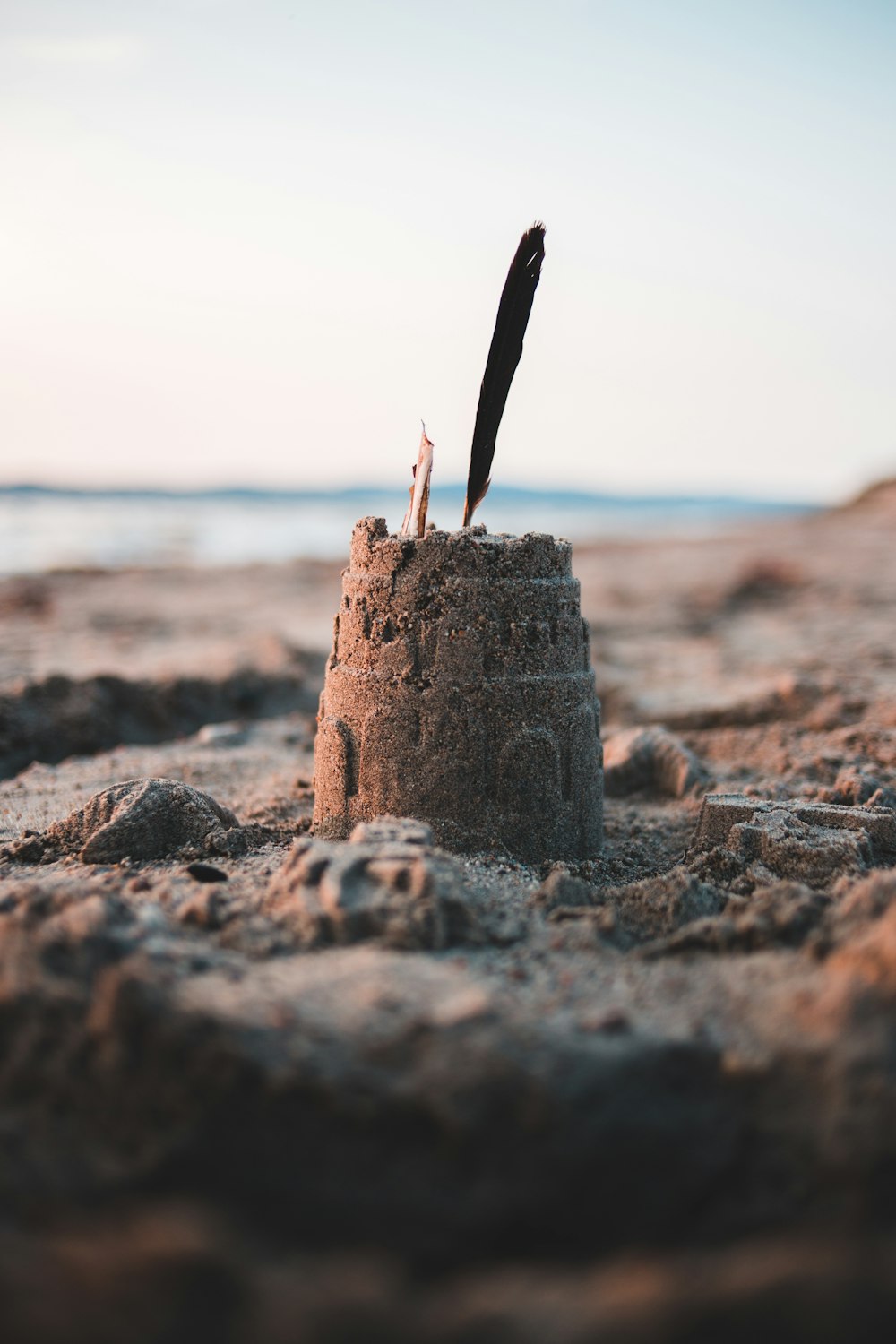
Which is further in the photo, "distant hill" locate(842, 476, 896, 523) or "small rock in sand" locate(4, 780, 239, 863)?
"distant hill" locate(842, 476, 896, 523)

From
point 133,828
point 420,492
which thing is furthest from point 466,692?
point 133,828

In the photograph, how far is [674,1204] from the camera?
5.93 ft

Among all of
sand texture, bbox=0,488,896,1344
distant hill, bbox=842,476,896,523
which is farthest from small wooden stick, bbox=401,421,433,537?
distant hill, bbox=842,476,896,523

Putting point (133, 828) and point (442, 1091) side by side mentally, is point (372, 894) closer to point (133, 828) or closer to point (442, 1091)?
point (442, 1091)

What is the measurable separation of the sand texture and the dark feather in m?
1.60

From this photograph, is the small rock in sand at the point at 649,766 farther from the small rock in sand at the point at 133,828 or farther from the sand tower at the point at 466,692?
the small rock in sand at the point at 133,828

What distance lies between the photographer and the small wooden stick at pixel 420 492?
3.91m

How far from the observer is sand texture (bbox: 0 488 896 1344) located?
142 cm

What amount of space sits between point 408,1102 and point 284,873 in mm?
1098

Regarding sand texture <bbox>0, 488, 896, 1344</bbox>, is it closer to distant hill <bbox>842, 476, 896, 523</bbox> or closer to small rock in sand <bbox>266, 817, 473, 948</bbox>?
small rock in sand <bbox>266, 817, 473, 948</bbox>

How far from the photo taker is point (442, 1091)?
188 cm

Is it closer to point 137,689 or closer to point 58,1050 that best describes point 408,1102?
point 58,1050

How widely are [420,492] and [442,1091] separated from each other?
2.63 meters

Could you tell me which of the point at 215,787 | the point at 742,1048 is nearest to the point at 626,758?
the point at 215,787
